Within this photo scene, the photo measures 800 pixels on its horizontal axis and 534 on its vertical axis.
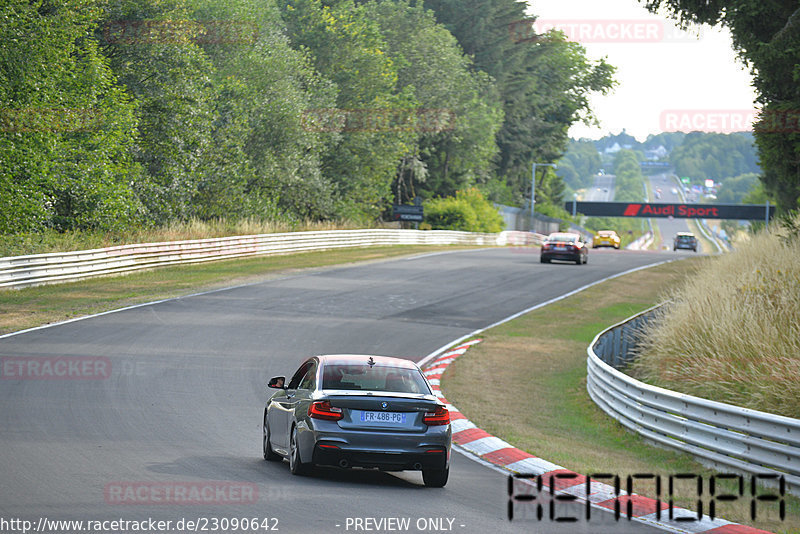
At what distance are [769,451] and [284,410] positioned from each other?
16.7ft

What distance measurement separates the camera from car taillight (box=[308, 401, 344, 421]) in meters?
9.48

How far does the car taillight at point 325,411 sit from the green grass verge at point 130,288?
13.2 metres

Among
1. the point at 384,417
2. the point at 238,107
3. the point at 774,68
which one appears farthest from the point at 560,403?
the point at 238,107

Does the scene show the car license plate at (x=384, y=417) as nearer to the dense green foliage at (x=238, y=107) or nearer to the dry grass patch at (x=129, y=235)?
the dry grass patch at (x=129, y=235)

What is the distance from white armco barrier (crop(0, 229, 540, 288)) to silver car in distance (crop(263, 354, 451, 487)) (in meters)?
19.6

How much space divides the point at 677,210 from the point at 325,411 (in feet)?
398

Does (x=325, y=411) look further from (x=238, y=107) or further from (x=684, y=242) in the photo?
(x=684, y=242)

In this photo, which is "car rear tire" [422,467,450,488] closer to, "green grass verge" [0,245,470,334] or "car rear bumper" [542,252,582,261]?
"green grass verge" [0,245,470,334]

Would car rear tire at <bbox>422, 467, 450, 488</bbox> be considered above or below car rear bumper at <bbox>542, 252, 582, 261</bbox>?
below

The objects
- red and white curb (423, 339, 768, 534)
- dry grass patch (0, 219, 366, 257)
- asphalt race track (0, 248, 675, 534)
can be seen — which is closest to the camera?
asphalt race track (0, 248, 675, 534)

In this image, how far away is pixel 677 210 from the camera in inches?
4938

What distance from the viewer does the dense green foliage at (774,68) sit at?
2247 centimetres

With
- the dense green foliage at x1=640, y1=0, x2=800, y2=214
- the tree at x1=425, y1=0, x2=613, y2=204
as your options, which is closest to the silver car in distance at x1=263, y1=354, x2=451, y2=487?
the dense green foliage at x1=640, y1=0, x2=800, y2=214

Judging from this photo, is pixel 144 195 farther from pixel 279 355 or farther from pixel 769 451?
pixel 769 451
